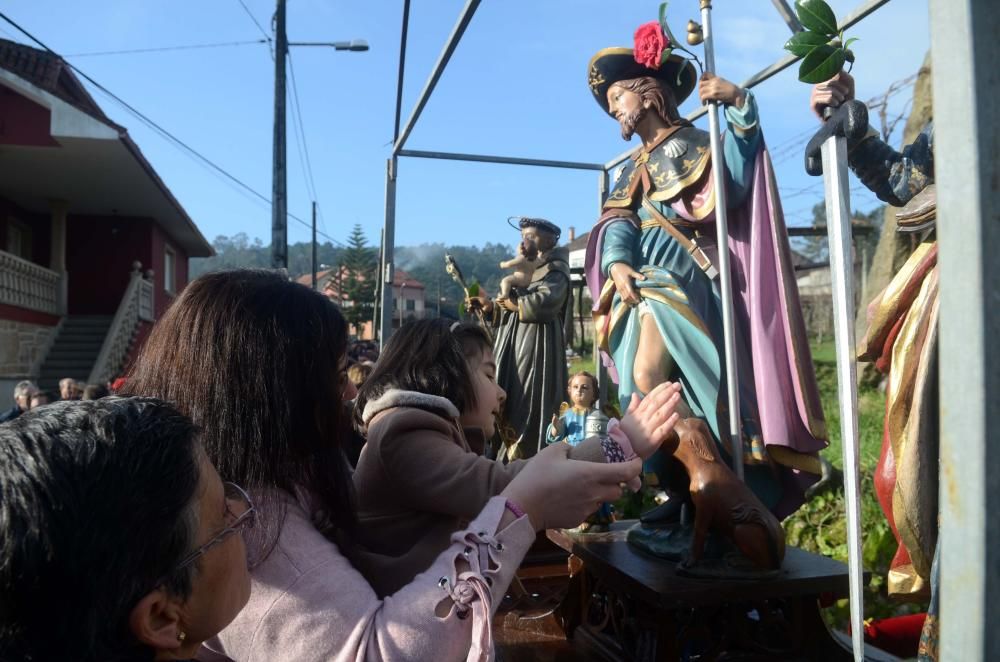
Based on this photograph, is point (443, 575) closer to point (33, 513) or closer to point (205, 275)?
point (33, 513)

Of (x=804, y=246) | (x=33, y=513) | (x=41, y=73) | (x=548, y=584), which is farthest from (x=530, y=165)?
(x=804, y=246)

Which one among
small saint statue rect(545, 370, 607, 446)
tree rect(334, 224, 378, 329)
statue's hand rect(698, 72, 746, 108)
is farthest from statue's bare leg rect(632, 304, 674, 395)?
tree rect(334, 224, 378, 329)

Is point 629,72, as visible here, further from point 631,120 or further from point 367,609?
point 367,609

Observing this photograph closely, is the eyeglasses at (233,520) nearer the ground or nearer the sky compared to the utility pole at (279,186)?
nearer the ground

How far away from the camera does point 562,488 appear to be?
1.19 m

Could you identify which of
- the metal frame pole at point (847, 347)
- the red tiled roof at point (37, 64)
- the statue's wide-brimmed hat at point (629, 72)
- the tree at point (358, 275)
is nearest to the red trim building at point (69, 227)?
the red tiled roof at point (37, 64)

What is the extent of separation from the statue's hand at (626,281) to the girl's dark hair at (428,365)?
65cm

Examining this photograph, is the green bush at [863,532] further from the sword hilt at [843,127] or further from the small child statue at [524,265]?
the small child statue at [524,265]

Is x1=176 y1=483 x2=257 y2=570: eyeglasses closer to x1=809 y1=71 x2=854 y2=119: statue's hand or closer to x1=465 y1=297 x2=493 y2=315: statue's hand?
x1=809 y1=71 x2=854 y2=119: statue's hand

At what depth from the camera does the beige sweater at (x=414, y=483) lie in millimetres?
1373

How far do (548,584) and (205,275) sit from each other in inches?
101

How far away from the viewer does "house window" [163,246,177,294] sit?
1592 cm

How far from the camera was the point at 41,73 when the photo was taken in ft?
37.3

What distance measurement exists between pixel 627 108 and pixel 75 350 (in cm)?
1282
